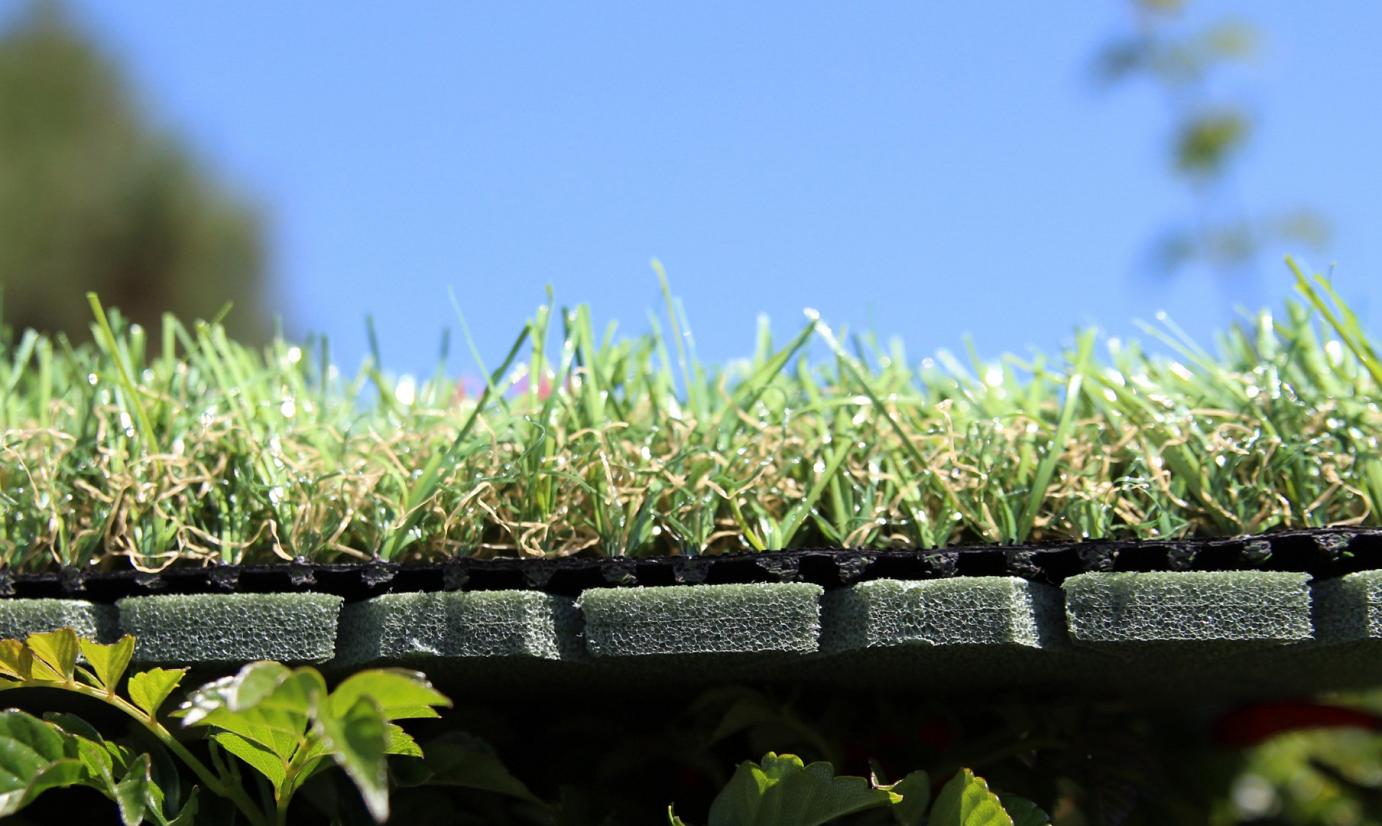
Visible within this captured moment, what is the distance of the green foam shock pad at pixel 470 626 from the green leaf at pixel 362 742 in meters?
0.27

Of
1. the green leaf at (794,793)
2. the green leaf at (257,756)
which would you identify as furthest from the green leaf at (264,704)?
the green leaf at (794,793)

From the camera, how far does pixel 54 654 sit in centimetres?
87

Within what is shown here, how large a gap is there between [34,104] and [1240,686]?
12.3 metres

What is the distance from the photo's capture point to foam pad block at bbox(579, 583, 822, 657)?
0.95 m

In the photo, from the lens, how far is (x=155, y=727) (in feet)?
3.03

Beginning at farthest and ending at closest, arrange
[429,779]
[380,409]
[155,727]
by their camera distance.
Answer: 1. [380,409]
2. [429,779]
3. [155,727]

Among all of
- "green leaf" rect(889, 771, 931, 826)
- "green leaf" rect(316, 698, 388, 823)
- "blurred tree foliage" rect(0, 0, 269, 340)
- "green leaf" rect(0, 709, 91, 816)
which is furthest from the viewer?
"blurred tree foliage" rect(0, 0, 269, 340)

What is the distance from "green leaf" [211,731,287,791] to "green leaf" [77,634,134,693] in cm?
9

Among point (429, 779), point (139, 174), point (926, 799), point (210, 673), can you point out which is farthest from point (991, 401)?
point (139, 174)

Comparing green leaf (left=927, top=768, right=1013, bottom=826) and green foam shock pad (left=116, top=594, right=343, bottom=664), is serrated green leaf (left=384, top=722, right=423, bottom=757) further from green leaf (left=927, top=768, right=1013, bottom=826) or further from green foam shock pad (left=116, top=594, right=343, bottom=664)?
green leaf (left=927, top=768, right=1013, bottom=826)

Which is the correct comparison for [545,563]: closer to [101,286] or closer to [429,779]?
[429,779]

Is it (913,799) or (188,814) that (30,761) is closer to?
(188,814)

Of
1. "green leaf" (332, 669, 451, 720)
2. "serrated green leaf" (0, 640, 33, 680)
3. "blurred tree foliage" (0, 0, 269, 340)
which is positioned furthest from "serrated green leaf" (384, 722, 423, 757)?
"blurred tree foliage" (0, 0, 269, 340)

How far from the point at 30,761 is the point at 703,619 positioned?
51cm
